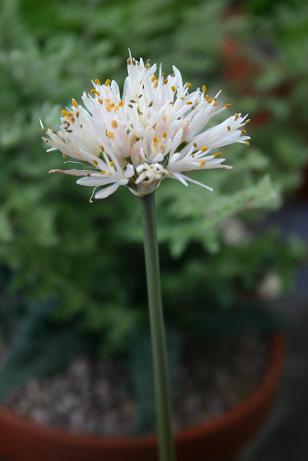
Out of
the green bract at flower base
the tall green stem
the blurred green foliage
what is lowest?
the tall green stem

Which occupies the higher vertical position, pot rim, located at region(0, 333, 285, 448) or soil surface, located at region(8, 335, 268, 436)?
soil surface, located at region(8, 335, 268, 436)

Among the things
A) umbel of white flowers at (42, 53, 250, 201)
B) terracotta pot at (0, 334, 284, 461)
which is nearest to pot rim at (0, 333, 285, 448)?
terracotta pot at (0, 334, 284, 461)

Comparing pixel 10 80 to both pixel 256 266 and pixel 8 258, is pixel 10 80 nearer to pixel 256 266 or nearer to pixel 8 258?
pixel 8 258

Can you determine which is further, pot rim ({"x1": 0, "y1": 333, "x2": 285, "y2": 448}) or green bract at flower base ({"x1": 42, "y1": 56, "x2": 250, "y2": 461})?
pot rim ({"x1": 0, "y1": 333, "x2": 285, "y2": 448})

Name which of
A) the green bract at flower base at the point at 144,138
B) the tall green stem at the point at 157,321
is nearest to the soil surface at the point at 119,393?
the tall green stem at the point at 157,321

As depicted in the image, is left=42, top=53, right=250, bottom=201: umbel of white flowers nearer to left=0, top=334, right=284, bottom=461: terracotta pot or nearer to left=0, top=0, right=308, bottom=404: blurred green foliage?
left=0, top=0, right=308, bottom=404: blurred green foliage

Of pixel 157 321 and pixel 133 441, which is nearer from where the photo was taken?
pixel 157 321

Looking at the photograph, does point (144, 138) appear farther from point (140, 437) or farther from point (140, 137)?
point (140, 437)

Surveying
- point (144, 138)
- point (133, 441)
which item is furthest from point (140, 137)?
point (133, 441)
